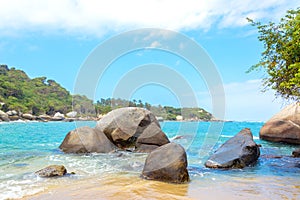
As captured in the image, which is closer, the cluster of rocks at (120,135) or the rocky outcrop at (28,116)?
the cluster of rocks at (120,135)

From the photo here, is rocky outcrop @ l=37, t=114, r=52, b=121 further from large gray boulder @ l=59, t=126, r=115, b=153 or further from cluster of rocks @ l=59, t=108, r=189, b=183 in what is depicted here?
large gray boulder @ l=59, t=126, r=115, b=153

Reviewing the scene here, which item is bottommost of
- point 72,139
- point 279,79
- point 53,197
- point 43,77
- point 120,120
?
point 53,197

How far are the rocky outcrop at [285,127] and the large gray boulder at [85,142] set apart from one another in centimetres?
1066

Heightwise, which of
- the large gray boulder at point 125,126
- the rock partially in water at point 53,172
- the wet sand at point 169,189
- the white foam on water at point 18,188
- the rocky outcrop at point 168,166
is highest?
the large gray boulder at point 125,126

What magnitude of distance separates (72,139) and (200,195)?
707 cm

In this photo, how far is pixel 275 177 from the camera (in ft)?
21.8

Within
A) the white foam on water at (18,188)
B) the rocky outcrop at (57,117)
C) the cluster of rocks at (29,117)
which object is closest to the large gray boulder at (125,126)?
the white foam on water at (18,188)

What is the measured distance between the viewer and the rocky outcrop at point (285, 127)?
15750 mm

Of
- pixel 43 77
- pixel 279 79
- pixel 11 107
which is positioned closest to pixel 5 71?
pixel 43 77

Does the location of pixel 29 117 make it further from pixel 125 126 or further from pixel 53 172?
pixel 53 172

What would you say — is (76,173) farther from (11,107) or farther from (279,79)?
(11,107)

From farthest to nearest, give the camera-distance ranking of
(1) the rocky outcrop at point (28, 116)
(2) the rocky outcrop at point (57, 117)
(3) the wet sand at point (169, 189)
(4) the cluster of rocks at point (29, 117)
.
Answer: (2) the rocky outcrop at point (57, 117) < (1) the rocky outcrop at point (28, 116) < (4) the cluster of rocks at point (29, 117) < (3) the wet sand at point (169, 189)

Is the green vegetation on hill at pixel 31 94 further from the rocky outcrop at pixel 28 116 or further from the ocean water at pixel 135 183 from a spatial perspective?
the ocean water at pixel 135 183

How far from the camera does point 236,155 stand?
8.21 m
